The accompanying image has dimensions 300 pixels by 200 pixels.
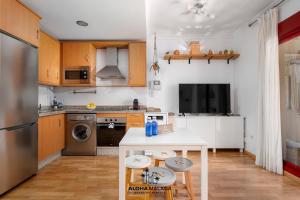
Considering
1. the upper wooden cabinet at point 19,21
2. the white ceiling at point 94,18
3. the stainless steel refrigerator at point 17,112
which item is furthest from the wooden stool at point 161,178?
the upper wooden cabinet at point 19,21

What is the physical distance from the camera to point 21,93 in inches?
99.7

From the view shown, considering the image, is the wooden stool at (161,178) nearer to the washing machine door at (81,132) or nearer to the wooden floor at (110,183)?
the wooden floor at (110,183)

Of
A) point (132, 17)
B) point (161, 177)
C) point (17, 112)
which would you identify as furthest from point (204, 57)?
point (17, 112)

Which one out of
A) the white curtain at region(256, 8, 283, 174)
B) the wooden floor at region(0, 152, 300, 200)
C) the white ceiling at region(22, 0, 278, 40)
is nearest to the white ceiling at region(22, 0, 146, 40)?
the white ceiling at region(22, 0, 278, 40)

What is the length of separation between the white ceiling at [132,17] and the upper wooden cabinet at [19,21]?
0.14 m

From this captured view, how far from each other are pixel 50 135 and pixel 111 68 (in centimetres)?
187

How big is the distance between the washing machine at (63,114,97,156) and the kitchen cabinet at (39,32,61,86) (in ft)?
2.70

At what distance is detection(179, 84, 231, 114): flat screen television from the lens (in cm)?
435

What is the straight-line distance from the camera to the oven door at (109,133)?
12.8 feet

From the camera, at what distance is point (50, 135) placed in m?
3.35

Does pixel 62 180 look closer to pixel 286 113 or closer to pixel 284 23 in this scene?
pixel 286 113

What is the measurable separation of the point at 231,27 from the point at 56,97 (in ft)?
14.1

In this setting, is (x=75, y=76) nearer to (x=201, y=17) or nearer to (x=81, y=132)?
(x=81, y=132)

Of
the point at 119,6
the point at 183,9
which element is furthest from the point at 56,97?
the point at 183,9
